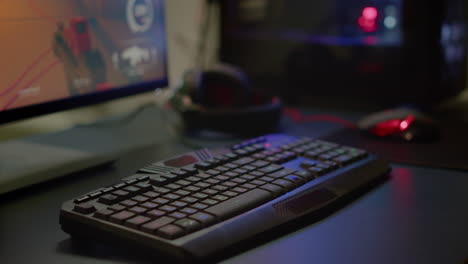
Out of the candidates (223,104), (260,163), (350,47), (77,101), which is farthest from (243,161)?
(350,47)

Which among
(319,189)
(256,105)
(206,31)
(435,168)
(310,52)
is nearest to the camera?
(319,189)

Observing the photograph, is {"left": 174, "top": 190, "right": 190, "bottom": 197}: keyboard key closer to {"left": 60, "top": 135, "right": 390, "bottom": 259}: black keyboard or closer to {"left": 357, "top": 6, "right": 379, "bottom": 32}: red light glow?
{"left": 60, "top": 135, "right": 390, "bottom": 259}: black keyboard

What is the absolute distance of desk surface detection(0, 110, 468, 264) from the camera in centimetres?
49

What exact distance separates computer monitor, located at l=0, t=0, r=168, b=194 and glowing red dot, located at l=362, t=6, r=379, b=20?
1.45 feet

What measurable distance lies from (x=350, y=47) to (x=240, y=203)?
0.72 m

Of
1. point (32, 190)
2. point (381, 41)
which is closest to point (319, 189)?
point (32, 190)

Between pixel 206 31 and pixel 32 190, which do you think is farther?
pixel 206 31

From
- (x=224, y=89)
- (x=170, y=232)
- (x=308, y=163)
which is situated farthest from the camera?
(x=224, y=89)

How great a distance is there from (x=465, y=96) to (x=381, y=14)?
37cm

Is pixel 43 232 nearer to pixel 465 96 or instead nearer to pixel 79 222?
pixel 79 222

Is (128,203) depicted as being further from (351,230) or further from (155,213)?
(351,230)

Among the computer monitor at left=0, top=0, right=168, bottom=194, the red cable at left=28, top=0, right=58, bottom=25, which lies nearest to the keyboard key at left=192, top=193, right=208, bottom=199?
the computer monitor at left=0, top=0, right=168, bottom=194

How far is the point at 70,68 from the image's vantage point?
786 millimetres

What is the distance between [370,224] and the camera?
56cm
